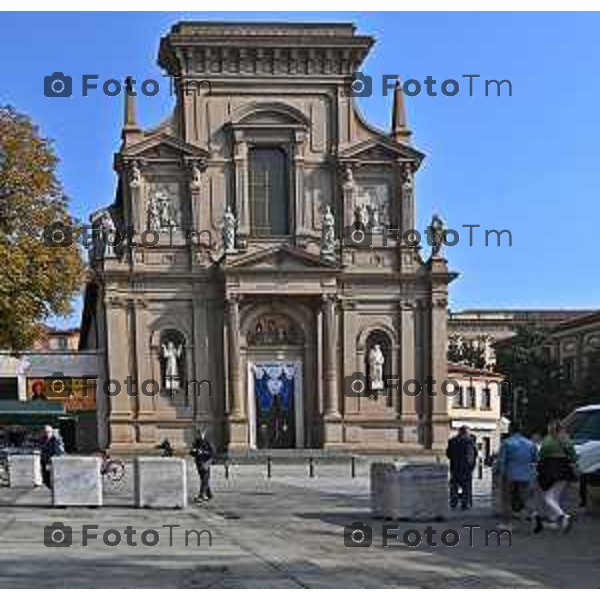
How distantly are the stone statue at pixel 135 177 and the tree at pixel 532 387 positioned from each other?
41517 mm

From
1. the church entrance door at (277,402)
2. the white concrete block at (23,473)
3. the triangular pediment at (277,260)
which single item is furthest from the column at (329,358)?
the white concrete block at (23,473)

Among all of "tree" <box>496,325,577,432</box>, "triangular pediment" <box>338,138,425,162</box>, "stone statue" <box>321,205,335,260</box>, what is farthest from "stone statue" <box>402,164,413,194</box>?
"tree" <box>496,325,577,432</box>

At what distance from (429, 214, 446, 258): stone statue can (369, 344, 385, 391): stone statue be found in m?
5.66

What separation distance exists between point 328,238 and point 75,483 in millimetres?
38408

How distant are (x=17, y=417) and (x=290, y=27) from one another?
23.6 metres

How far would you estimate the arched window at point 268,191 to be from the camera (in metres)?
60.9

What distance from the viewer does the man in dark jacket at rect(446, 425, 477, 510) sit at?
22.5 meters

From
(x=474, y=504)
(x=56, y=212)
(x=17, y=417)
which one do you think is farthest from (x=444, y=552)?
(x=17, y=417)

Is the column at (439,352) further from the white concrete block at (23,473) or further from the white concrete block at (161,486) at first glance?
the white concrete block at (161,486)

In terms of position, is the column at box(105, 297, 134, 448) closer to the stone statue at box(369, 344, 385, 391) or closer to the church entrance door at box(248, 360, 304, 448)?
the church entrance door at box(248, 360, 304, 448)

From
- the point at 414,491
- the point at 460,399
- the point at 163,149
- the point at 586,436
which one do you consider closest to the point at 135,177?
the point at 163,149

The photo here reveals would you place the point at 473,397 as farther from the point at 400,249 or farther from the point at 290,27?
the point at 290,27

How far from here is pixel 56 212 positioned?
26.5 metres

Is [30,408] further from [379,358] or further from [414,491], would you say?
[414,491]
